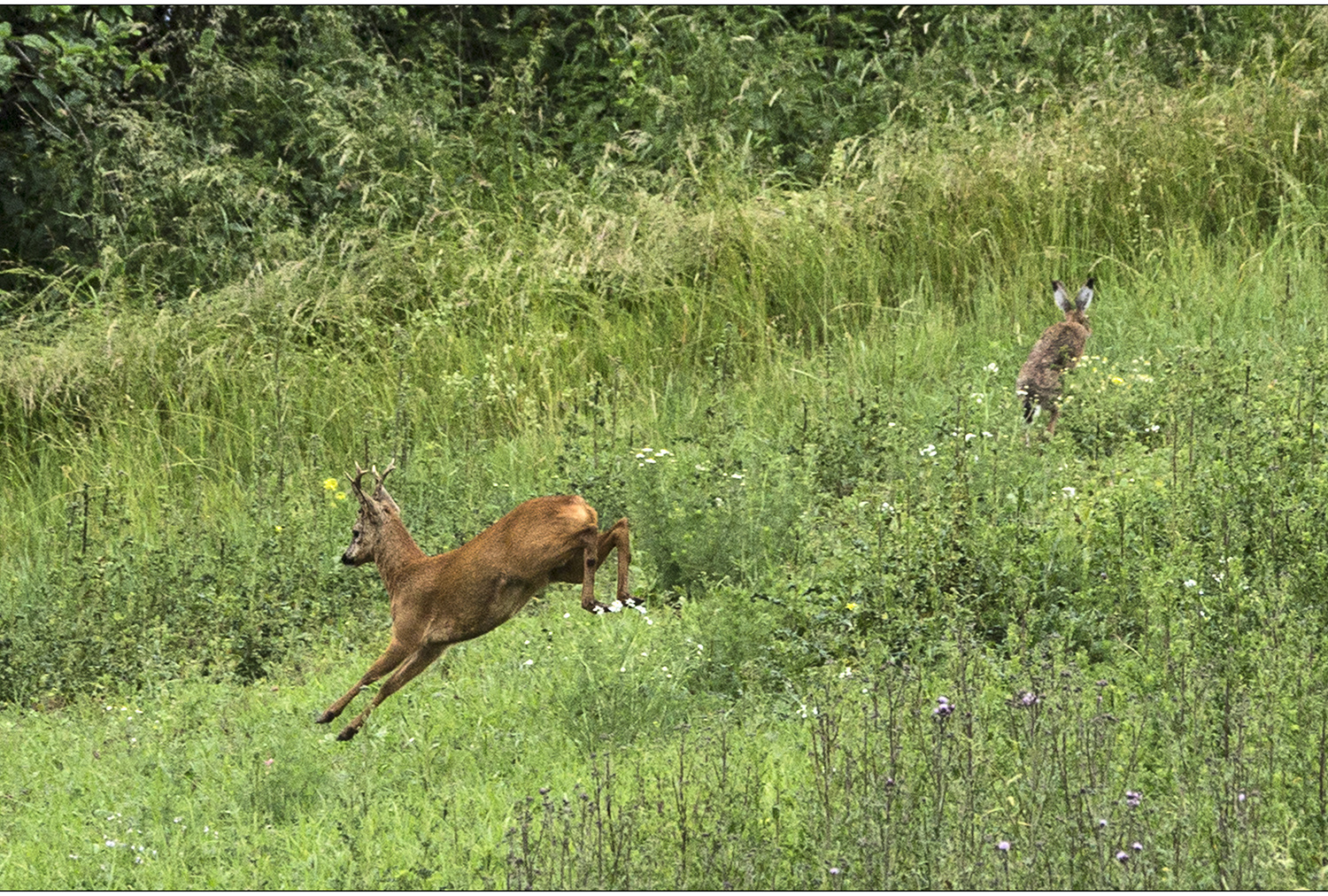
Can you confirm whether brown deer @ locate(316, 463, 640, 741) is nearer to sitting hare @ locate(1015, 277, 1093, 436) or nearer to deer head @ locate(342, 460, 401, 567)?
deer head @ locate(342, 460, 401, 567)

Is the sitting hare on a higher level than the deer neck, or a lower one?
lower

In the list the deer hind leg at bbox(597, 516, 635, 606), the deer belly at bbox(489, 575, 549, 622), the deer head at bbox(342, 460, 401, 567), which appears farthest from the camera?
the deer head at bbox(342, 460, 401, 567)

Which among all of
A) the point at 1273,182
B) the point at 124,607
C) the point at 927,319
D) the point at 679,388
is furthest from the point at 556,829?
the point at 1273,182

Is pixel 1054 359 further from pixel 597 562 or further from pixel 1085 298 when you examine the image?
pixel 597 562

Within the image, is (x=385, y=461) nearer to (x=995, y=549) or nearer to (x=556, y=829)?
(x=995, y=549)

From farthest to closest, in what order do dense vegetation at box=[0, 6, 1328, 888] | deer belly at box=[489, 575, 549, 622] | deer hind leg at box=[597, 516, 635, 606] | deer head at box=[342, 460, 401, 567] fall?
deer head at box=[342, 460, 401, 567], dense vegetation at box=[0, 6, 1328, 888], deer belly at box=[489, 575, 549, 622], deer hind leg at box=[597, 516, 635, 606]

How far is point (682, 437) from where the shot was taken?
23.9 feet

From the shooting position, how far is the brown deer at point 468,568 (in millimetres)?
3926

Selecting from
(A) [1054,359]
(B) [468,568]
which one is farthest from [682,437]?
(B) [468,568]

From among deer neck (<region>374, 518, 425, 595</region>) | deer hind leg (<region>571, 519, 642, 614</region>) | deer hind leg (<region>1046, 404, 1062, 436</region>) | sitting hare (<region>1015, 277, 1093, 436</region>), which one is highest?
deer hind leg (<region>571, 519, 642, 614</region>)

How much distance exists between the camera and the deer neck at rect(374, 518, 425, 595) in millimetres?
4305

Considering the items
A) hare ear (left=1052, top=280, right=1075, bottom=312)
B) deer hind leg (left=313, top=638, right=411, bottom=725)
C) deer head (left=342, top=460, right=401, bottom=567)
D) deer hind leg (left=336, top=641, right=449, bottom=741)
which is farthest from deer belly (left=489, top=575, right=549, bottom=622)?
hare ear (left=1052, top=280, right=1075, bottom=312)

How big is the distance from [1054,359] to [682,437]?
1.87 metres

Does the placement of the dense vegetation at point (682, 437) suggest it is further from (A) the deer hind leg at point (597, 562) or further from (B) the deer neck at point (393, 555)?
(B) the deer neck at point (393, 555)
